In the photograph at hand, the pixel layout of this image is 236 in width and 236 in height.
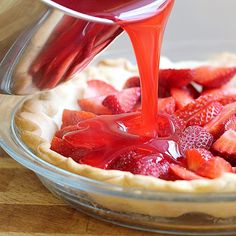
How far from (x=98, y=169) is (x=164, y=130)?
334 mm

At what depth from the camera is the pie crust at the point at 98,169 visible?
140 cm

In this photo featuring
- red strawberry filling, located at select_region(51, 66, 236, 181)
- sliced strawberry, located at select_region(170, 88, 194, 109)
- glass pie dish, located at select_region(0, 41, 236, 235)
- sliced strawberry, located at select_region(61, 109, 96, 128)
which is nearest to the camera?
glass pie dish, located at select_region(0, 41, 236, 235)

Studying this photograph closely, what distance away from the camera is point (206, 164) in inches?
60.1

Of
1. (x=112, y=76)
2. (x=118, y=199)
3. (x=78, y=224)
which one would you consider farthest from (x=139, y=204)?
(x=112, y=76)

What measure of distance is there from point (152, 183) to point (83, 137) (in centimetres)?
34

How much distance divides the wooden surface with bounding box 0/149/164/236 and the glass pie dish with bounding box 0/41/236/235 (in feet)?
0.07

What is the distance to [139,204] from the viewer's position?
141 cm

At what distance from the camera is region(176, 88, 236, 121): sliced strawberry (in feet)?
6.23

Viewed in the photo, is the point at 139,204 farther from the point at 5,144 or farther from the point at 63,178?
the point at 5,144

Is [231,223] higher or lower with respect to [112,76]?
higher

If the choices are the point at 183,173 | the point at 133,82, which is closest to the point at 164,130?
the point at 183,173

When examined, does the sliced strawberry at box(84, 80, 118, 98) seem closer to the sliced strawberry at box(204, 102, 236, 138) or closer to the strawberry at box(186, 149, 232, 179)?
the sliced strawberry at box(204, 102, 236, 138)

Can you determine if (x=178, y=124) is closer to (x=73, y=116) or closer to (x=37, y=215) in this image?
(x=73, y=116)

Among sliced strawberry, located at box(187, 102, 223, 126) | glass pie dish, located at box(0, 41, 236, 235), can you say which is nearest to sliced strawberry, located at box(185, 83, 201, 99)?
sliced strawberry, located at box(187, 102, 223, 126)
